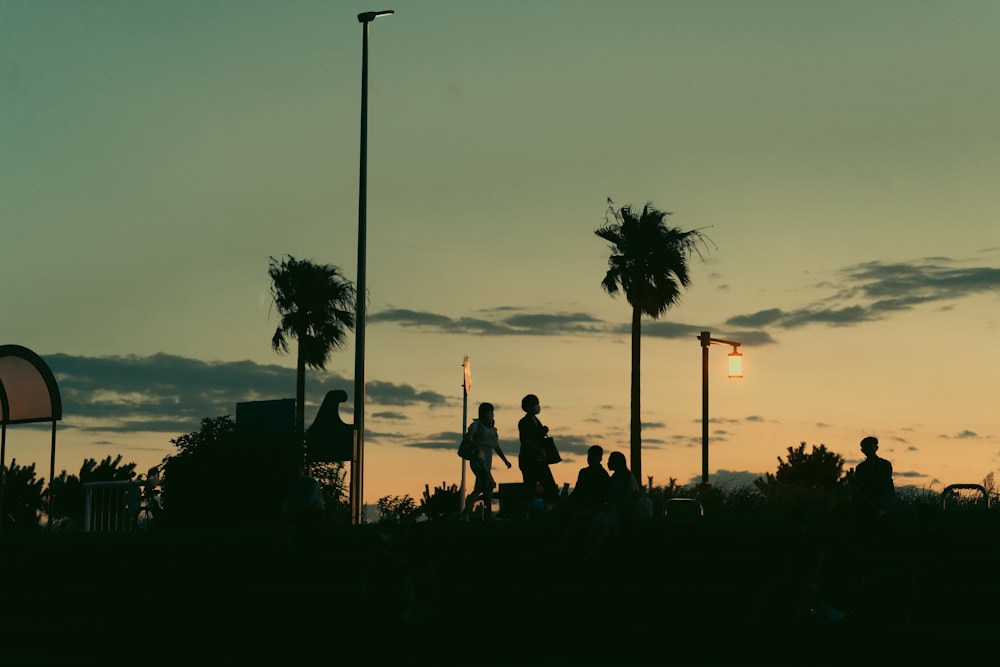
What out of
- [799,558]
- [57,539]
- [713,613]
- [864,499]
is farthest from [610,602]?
[57,539]

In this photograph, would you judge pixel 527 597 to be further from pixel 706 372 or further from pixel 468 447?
pixel 706 372

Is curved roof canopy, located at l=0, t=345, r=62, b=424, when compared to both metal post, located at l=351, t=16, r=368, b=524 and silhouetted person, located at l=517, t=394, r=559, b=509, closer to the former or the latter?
metal post, located at l=351, t=16, r=368, b=524

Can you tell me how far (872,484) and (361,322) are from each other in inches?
556

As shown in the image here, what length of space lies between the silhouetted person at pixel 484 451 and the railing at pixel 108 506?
1056 cm

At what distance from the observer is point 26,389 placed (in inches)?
1226

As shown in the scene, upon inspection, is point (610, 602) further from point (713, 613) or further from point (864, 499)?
point (864, 499)

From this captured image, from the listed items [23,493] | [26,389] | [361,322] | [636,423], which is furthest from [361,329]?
[23,493]

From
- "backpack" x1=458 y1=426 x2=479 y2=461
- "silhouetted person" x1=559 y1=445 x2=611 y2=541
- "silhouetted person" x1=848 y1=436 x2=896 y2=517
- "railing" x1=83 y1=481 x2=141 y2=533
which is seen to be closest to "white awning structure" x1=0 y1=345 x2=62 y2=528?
"railing" x1=83 y1=481 x2=141 y2=533

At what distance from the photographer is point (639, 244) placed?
168 feet

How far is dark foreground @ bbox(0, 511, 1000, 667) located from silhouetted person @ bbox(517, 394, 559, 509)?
4.65ft

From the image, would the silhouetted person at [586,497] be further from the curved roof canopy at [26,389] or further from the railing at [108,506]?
the curved roof canopy at [26,389]

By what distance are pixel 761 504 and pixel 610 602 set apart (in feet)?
54.5

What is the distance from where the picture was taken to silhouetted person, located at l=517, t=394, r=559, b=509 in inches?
797

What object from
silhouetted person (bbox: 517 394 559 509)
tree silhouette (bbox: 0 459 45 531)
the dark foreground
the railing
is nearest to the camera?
the dark foreground
